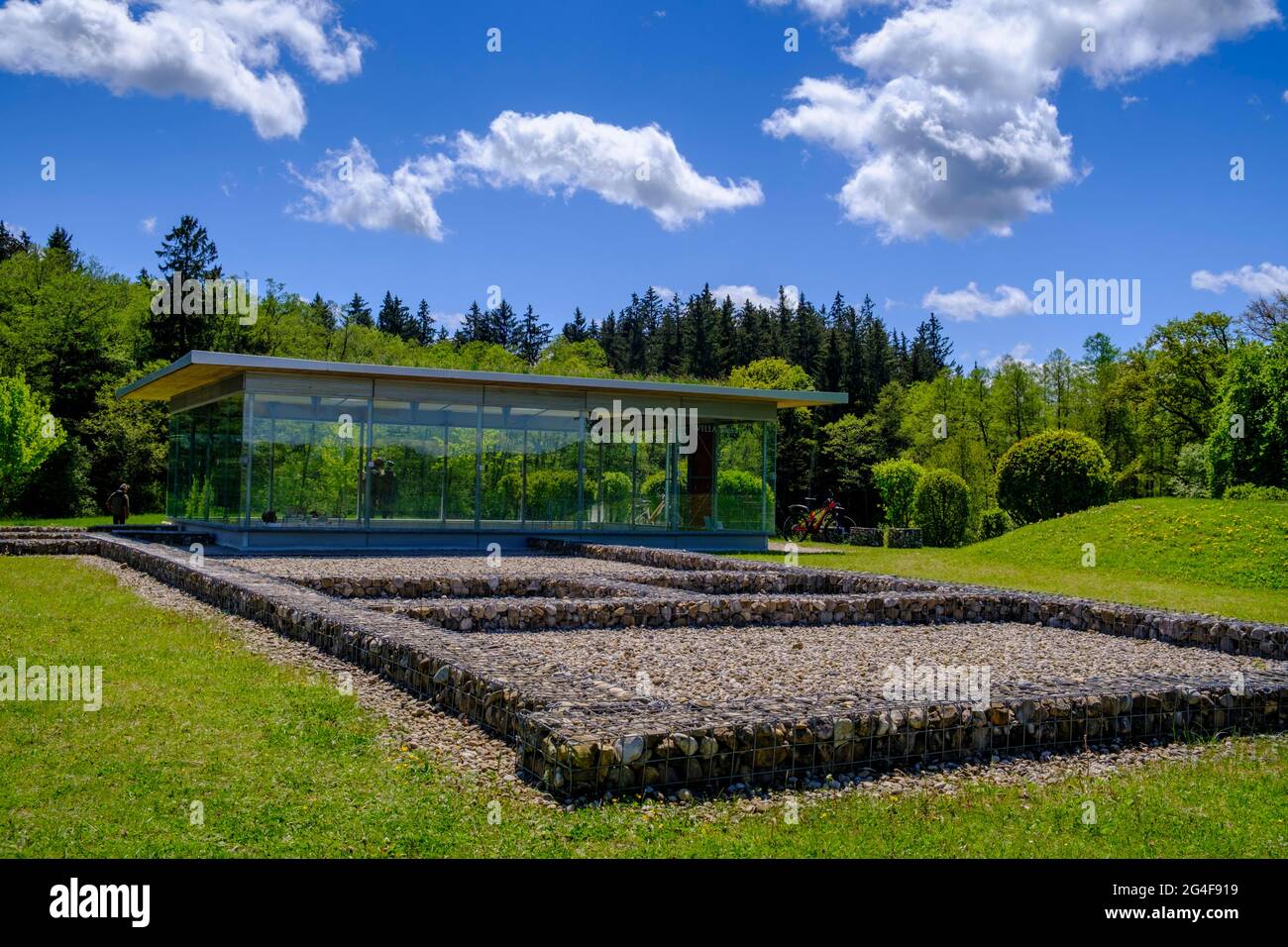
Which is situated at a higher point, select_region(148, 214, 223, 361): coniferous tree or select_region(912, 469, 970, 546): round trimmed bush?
select_region(148, 214, 223, 361): coniferous tree

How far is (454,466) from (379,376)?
2.67 meters

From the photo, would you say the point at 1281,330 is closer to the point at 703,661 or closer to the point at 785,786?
the point at 703,661

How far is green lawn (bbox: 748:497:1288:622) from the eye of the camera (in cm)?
1755

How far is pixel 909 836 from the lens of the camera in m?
4.97

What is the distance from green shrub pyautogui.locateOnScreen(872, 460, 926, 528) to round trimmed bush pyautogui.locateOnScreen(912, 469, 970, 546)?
0.53 meters

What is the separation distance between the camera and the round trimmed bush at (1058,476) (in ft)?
104

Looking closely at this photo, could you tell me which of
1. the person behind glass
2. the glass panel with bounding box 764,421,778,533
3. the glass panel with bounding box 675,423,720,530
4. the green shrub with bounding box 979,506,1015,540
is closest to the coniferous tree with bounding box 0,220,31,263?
the person behind glass

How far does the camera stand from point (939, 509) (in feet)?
111

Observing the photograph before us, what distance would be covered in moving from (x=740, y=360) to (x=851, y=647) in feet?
203

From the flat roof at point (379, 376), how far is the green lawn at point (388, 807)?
15.5 metres

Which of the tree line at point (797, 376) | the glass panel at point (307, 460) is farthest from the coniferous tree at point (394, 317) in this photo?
the glass panel at point (307, 460)

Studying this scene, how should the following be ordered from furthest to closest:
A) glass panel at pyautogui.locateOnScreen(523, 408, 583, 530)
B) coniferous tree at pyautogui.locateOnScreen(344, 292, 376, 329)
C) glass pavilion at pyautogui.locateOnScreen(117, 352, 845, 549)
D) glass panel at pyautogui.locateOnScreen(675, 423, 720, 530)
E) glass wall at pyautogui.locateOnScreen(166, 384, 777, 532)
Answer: coniferous tree at pyautogui.locateOnScreen(344, 292, 376, 329), glass panel at pyautogui.locateOnScreen(675, 423, 720, 530), glass panel at pyautogui.locateOnScreen(523, 408, 583, 530), glass wall at pyautogui.locateOnScreen(166, 384, 777, 532), glass pavilion at pyautogui.locateOnScreen(117, 352, 845, 549)

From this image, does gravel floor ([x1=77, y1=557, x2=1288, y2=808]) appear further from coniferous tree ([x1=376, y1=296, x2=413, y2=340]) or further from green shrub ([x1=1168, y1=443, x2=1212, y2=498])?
coniferous tree ([x1=376, y1=296, x2=413, y2=340])
